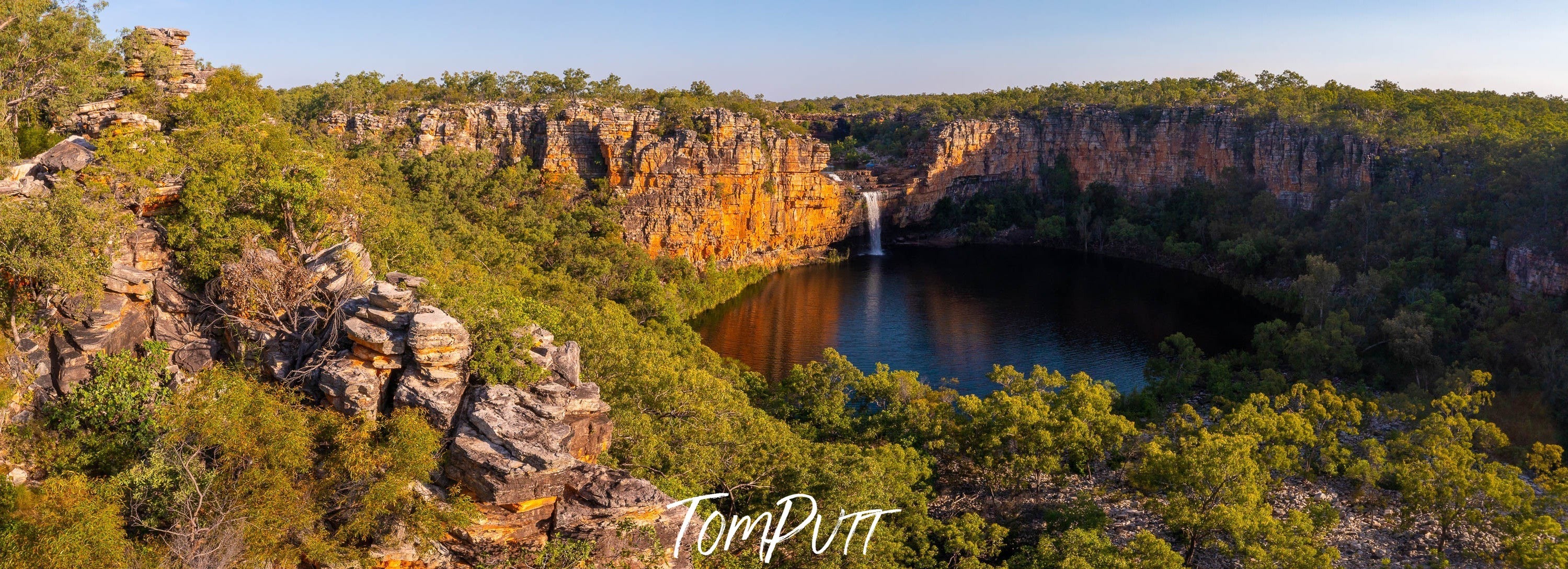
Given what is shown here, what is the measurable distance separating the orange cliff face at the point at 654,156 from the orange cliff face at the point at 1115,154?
17236 mm

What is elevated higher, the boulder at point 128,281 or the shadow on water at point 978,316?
the boulder at point 128,281

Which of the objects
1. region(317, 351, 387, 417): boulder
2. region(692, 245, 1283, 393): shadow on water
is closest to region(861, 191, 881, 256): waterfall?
region(692, 245, 1283, 393): shadow on water

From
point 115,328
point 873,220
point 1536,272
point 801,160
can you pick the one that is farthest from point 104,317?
point 873,220

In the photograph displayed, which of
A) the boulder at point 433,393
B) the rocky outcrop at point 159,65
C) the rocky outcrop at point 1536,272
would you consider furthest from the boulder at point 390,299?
the rocky outcrop at point 1536,272

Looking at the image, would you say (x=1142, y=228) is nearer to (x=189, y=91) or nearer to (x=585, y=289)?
(x=585, y=289)

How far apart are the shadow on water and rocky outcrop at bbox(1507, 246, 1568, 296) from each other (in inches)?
433

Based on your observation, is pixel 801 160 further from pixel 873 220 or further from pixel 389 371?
pixel 389 371

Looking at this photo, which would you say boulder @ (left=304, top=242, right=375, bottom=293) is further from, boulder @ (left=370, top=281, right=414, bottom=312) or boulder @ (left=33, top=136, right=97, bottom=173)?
boulder @ (left=33, top=136, right=97, bottom=173)

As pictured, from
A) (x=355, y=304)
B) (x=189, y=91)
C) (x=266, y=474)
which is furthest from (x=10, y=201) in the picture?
(x=189, y=91)

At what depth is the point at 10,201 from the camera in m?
16.8

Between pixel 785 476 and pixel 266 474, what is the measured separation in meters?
10.3

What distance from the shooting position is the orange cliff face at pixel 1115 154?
221 ft

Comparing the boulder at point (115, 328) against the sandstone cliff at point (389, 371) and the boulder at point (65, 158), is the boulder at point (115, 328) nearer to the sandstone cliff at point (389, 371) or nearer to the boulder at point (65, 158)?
the sandstone cliff at point (389, 371)

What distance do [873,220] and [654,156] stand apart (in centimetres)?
2467
